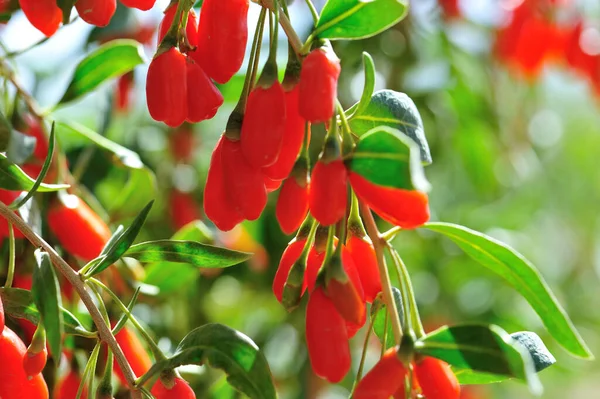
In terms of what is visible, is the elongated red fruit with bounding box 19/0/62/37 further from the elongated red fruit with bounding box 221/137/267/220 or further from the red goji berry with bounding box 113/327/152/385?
the red goji berry with bounding box 113/327/152/385

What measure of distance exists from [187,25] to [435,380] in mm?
298

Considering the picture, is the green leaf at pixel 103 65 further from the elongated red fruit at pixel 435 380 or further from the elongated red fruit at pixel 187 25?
the elongated red fruit at pixel 435 380

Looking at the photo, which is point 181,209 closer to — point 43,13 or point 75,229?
point 75,229

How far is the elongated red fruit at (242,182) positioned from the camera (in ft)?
1.90

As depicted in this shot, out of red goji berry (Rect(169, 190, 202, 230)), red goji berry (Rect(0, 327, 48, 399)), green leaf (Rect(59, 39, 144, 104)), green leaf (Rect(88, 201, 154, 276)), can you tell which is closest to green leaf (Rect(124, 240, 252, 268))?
green leaf (Rect(88, 201, 154, 276))

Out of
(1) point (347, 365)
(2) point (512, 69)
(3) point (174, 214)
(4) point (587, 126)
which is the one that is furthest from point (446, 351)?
(4) point (587, 126)

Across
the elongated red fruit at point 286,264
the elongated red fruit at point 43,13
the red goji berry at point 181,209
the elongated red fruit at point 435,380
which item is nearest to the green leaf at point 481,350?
the elongated red fruit at point 435,380

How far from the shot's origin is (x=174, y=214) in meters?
1.44

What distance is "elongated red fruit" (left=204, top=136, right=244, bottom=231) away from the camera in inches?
23.6

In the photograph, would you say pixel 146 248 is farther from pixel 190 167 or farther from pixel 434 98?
pixel 434 98

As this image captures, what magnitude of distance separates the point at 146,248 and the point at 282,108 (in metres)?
0.18

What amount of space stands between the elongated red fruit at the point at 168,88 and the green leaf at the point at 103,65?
1.05 ft

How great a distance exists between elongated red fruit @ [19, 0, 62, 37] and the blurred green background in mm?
390

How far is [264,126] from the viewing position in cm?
55
